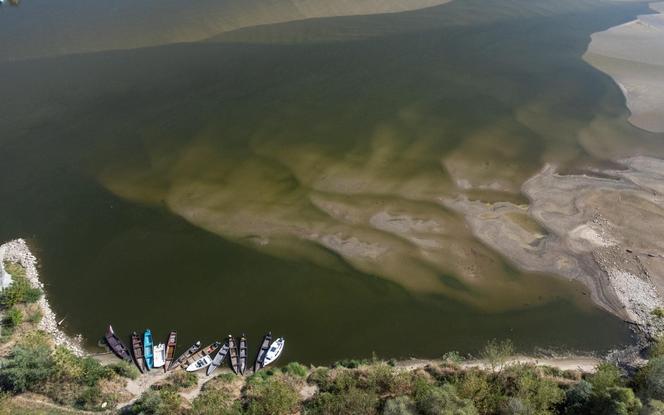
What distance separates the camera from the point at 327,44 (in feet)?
203

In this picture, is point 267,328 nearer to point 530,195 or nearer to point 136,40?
point 530,195

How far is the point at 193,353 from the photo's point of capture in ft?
87.5

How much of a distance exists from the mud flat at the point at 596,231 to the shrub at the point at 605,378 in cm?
589

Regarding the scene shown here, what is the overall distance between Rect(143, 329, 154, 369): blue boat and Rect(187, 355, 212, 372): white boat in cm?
215

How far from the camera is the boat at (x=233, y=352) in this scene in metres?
25.9

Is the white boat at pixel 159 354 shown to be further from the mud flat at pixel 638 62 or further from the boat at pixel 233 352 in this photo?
the mud flat at pixel 638 62

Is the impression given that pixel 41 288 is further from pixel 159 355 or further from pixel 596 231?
pixel 596 231

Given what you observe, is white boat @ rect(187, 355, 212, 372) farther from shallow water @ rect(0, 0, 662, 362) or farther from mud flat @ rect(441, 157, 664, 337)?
mud flat @ rect(441, 157, 664, 337)

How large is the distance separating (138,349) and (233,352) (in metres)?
5.43

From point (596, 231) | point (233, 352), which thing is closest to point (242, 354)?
point (233, 352)

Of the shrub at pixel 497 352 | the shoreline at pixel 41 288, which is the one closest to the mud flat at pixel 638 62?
the shrub at pixel 497 352

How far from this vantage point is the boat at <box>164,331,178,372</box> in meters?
25.9

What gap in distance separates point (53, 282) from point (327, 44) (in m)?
44.8

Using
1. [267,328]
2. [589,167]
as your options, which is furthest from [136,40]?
[589,167]
